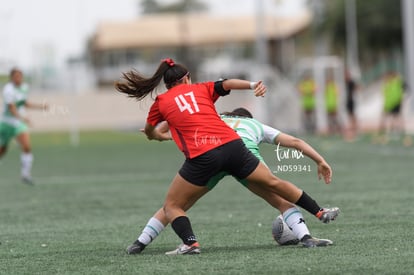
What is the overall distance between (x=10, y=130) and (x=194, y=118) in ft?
40.7

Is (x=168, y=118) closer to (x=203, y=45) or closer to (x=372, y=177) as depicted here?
(x=372, y=177)

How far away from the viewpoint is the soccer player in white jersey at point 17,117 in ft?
68.0

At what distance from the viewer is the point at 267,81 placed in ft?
169

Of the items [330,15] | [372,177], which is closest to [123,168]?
[372,177]

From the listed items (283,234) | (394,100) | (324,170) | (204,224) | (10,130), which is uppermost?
(324,170)

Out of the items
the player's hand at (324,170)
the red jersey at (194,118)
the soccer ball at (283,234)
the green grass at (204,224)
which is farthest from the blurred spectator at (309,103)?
the red jersey at (194,118)

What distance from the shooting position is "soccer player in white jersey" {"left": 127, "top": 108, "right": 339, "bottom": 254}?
9.83 meters

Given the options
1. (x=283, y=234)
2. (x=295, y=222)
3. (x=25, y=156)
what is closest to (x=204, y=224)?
(x=283, y=234)

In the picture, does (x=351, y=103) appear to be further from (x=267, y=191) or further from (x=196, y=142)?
(x=196, y=142)

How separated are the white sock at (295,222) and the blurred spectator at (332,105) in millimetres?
32583

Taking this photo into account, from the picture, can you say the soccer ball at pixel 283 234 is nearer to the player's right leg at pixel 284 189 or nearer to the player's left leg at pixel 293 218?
the player's left leg at pixel 293 218

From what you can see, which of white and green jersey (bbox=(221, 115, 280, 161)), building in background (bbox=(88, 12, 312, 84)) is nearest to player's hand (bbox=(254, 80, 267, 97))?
white and green jersey (bbox=(221, 115, 280, 161))

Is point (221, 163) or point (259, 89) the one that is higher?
point (259, 89)

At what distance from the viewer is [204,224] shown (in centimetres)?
1277
